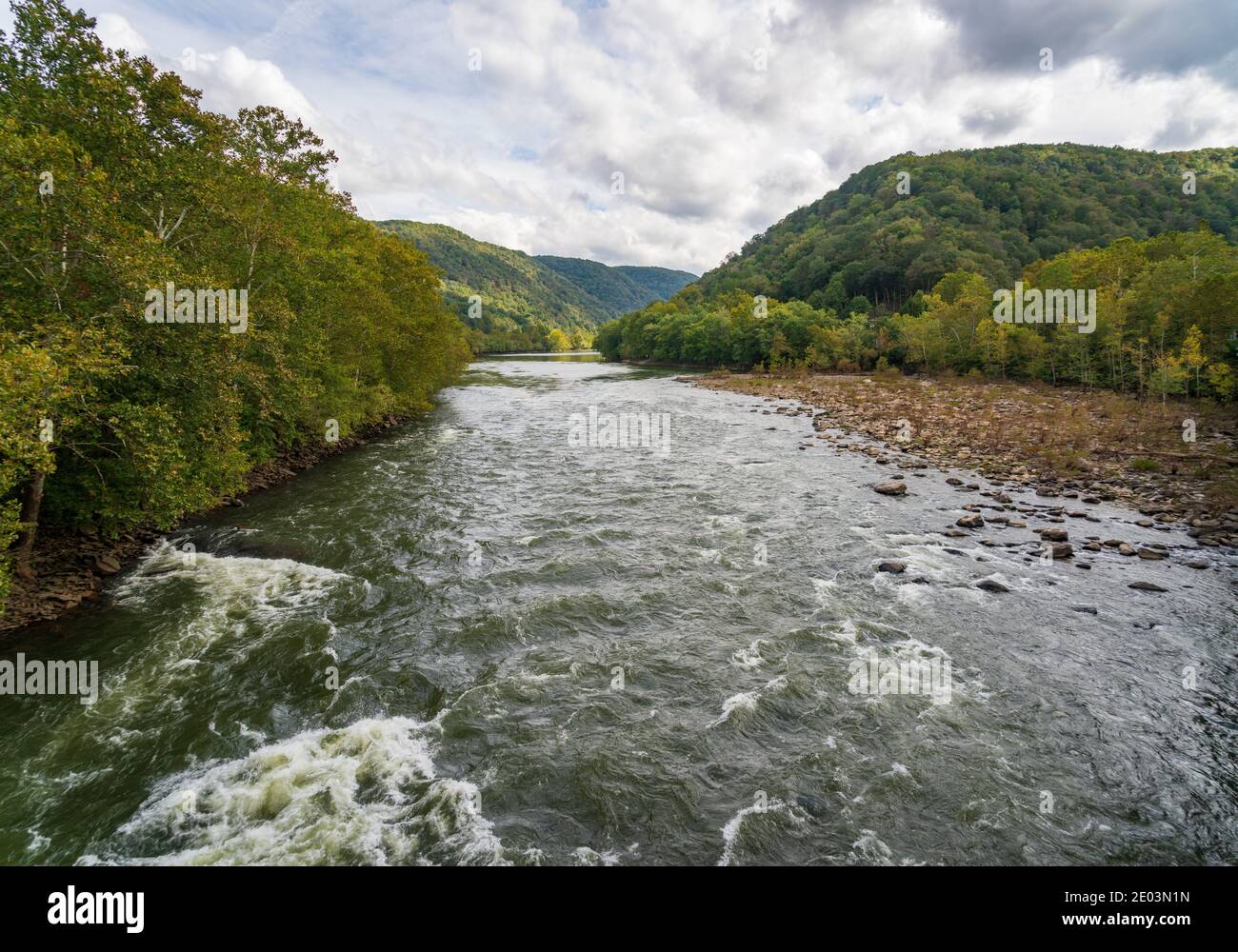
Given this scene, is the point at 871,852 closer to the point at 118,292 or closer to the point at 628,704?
the point at 628,704

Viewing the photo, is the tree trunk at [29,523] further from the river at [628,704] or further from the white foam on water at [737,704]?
the white foam on water at [737,704]

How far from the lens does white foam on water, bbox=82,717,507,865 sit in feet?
24.3

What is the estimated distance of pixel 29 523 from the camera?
1255 cm

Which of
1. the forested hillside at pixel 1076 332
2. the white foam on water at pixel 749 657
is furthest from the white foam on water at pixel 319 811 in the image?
the forested hillside at pixel 1076 332

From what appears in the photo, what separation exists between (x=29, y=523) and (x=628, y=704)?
14.4 meters

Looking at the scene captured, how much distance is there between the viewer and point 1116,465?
26.8m

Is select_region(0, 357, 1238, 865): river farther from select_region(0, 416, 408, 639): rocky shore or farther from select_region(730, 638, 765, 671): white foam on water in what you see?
select_region(0, 416, 408, 639): rocky shore

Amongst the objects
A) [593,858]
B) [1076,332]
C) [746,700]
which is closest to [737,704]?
[746,700]

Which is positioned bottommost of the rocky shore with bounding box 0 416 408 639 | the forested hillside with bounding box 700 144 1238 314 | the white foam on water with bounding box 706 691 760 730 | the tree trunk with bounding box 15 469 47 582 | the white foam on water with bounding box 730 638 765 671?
the white foam on water with bounding box 706 691 760 730

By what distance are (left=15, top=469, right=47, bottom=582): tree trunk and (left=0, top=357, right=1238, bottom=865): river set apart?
1.93m

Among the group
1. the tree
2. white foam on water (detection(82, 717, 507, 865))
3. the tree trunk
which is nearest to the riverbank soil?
the tree

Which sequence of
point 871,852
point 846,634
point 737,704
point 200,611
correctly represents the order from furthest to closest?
point 200,611
point 846,634
point 737,704
point 871,852

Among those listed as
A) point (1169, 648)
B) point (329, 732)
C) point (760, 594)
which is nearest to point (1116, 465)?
point (1169, 648)
